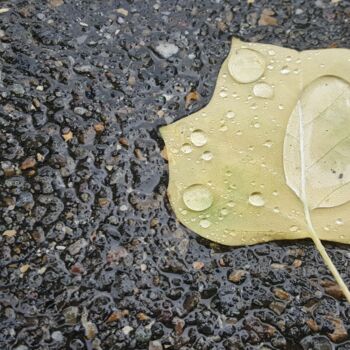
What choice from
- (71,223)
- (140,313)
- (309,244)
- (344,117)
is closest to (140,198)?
(71,223)

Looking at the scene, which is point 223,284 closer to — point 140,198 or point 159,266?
point 159,266

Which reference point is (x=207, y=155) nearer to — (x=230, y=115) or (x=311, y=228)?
(x=230, y=115)

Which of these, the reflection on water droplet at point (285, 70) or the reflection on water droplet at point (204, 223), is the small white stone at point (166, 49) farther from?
the reflection on water droplet at point (204, 223)

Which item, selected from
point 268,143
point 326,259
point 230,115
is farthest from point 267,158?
point 326,259

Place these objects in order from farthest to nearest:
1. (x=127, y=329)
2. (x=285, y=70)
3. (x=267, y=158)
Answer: (x=285, y=70), (x=267, y=158), (x=127, y=329)

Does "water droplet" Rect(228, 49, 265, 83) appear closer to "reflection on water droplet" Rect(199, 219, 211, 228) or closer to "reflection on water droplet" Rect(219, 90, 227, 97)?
"reflection on water droplet" Rect(219, 90, 227, 97)

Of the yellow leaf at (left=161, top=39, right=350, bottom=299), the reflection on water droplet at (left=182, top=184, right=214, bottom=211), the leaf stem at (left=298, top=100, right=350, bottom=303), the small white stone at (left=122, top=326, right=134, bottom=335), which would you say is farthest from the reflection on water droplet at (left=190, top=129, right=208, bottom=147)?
the small white stone at (left=122, top=326, right=134, bottom=335)
